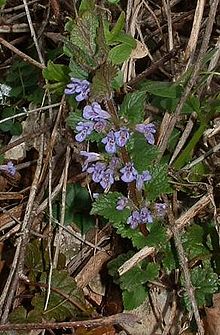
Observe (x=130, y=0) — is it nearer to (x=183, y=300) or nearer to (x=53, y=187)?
(x=53, y=187)

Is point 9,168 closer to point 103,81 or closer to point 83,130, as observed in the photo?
point 83,130

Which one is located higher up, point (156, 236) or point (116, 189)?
point (116, 189)

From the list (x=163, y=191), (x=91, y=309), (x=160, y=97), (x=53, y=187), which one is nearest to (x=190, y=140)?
(x=160, y=97)

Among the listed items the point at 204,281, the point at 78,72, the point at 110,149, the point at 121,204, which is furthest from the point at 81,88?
the point at 204,281

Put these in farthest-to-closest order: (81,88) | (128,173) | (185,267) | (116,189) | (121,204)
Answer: (116,189)
(185,267)
(121,204)
(128,173)
(81,88)

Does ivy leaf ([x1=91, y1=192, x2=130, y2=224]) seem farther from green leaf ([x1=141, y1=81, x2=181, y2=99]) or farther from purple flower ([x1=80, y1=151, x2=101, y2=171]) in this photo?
green leaf ([x1=141, y1=81, x2=181, y2=99])

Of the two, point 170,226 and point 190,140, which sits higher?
point 190,140

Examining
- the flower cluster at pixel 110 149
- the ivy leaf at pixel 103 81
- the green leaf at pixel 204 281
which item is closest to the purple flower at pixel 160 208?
the flower cluster at pixel 110 149
